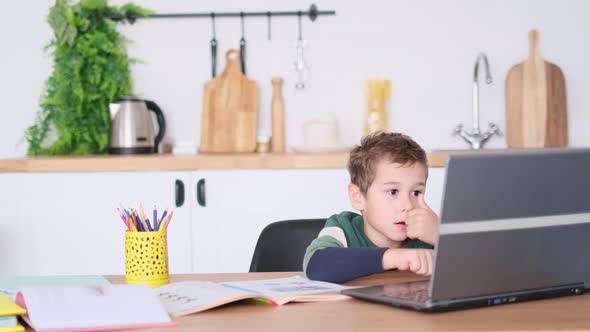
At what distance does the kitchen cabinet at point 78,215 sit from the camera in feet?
10.6

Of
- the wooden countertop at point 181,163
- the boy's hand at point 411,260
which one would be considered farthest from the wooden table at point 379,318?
the wooden countertop at point 181,163

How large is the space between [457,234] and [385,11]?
2624 mm

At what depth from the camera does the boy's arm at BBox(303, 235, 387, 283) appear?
1619mm

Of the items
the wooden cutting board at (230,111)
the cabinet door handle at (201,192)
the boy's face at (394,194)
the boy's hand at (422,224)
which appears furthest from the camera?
the wooden cutting board at (230,111)

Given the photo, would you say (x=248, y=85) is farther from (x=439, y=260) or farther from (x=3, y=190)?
(x=439, y=260)

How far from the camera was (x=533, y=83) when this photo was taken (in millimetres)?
3656

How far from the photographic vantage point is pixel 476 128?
12.2ft

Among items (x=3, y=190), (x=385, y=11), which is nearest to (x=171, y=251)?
(x=3, y=190)

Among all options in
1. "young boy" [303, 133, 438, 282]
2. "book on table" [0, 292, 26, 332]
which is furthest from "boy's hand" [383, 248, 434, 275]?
"book on table" [0, 292, 26, 332]

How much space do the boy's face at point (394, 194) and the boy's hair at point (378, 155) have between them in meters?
0.01

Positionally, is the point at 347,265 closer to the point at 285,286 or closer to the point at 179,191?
the point at 285,286

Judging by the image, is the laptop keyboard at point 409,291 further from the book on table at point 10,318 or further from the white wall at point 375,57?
the white wall at point 375,57

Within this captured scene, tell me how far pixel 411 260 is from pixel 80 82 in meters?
2.29

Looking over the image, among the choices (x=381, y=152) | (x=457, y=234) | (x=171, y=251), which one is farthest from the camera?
(x=171, y=251)
